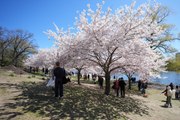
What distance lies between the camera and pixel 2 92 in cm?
1148

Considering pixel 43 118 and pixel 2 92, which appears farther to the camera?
pixel 2 92

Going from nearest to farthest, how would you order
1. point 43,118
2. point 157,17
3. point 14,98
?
point 43,118 → point 14,98 → point 157,17

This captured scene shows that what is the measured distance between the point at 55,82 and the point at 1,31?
54994mm

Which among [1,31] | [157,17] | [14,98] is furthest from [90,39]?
[1,31]

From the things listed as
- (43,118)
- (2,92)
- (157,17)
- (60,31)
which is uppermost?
(157,17)

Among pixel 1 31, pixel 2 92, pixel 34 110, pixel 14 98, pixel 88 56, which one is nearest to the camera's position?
pixel 34 110

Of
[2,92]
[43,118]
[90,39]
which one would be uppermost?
[90,39]

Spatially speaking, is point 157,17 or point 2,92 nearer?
point 2,92

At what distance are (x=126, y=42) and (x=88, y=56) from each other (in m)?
3.27

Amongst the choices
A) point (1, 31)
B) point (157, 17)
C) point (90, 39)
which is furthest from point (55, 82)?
point (1, 31)

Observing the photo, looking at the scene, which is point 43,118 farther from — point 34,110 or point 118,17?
point 118,17

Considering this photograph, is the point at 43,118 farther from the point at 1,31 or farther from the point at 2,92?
the point at 1,31

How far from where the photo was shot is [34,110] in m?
8.80

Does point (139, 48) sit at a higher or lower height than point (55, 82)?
higher
